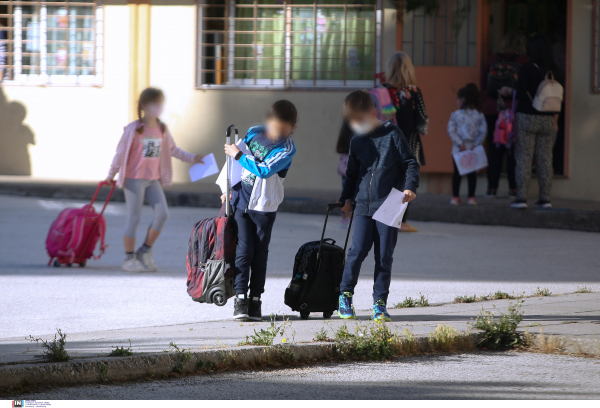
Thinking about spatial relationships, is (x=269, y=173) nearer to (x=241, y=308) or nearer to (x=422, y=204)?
(x=241, y=308)

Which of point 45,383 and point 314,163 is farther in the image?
point 314,163

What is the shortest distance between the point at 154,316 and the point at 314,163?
8301 millimetres

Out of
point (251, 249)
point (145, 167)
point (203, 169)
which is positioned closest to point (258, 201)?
point (251, 249)

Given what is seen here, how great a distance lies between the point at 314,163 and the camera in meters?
14.6

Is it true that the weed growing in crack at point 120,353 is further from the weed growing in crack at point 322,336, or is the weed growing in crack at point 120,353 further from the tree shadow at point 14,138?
the tree shadow at point 14,138

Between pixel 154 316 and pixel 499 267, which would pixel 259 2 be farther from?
pixel 154 316

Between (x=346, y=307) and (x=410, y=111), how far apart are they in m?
4.31

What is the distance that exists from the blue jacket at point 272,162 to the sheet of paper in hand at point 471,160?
6.50 meters

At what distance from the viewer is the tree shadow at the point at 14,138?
15.4 m

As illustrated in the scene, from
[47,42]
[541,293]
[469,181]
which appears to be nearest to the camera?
[541,293]

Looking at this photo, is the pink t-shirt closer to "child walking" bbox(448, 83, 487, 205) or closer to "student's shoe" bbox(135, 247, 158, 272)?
"student's shoe" bbox(135, 247, 158, 272)

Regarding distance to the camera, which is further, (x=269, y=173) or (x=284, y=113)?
(x=284, y=113)

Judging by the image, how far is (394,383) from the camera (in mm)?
4746

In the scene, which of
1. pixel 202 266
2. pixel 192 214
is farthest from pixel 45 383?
pixel 192 214
